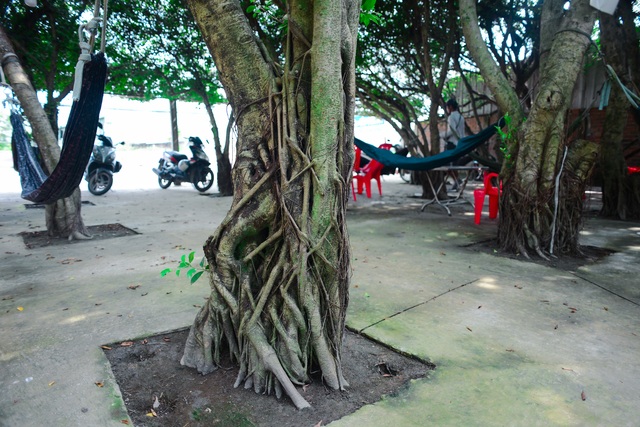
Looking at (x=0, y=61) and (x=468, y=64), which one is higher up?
(x=468, y=64)

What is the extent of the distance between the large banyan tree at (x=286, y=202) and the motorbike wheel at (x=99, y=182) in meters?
7.34

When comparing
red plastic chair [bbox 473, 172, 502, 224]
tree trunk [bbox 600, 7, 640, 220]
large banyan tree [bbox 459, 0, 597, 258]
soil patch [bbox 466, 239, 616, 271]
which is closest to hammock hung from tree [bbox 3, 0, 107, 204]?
large banyan tree [bbox 459, 0, 597, 258]

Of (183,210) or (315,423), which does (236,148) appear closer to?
(315,423)

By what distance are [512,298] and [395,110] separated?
6.80m

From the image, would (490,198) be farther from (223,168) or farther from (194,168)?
(194,168)

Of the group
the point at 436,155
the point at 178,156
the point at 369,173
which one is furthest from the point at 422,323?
the point at 178,156

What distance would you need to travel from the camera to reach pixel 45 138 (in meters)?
4.38

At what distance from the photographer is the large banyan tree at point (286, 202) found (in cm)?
174

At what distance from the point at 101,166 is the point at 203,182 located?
1942 mm

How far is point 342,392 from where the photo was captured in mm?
1752

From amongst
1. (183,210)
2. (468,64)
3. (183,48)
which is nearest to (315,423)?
(183,210)

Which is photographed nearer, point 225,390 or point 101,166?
point 225,390

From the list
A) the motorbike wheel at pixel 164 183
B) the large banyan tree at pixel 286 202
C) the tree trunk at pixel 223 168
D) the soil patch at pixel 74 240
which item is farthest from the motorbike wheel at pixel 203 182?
the large banyan tree at pixel 286 202

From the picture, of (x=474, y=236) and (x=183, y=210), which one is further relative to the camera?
(x=183, y=210)
